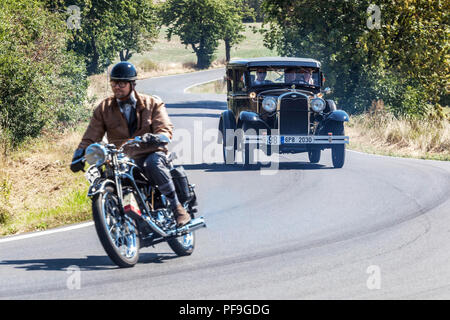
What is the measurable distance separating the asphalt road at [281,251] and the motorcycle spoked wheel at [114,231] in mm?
151

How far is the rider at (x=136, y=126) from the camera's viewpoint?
698cm

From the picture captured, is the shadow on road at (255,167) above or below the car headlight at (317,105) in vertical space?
below

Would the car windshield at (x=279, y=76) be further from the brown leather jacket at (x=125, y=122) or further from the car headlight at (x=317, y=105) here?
the brown leather jacket at (x=125, y=122)

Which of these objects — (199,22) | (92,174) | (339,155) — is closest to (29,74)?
(339,155)

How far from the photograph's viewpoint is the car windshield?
16.5 m

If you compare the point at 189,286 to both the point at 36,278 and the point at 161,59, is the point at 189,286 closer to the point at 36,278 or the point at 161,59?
the point at 36,278

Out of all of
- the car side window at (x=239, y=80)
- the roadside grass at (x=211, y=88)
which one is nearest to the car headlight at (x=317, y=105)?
the car side window at (x=239, y=80)

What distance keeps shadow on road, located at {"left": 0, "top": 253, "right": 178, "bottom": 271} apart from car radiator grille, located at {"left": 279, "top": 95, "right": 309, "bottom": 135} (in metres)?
8.48

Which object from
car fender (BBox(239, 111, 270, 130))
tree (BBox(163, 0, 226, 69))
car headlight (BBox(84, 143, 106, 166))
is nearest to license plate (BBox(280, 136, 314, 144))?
car fender (BBox(239, 111, 270, 130))

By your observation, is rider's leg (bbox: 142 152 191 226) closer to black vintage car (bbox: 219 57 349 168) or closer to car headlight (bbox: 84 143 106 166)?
car headlight (bbox: 84 143 106 166)

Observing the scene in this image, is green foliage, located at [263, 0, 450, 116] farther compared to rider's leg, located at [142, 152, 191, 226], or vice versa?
green foliage, located at [263, 0, 450, 116]

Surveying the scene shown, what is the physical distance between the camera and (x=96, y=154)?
646 centimetres

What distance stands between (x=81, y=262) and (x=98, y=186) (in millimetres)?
1122

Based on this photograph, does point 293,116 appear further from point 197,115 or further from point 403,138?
point 197,115
